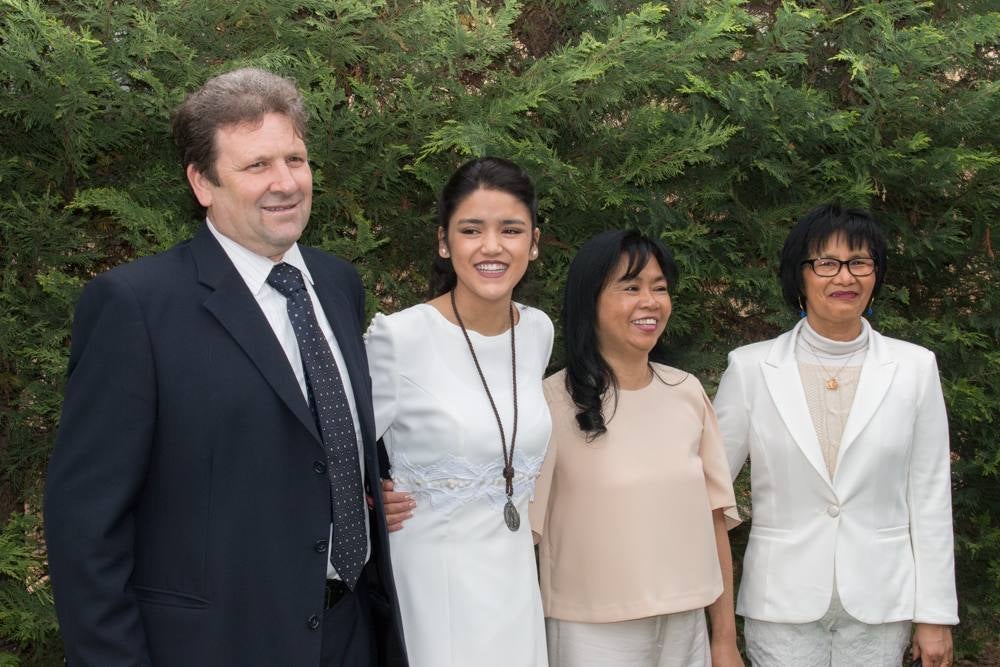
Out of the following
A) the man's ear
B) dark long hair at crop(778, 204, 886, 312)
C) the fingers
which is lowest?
the fingers

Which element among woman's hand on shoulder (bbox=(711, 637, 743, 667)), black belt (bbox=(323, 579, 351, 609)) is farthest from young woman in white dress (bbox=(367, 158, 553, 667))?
woman's hand on shoulder (bbox=(711, 637, 743, 667))

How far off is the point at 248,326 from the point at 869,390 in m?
1.92

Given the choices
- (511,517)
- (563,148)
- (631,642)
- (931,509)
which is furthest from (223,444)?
(563,148)

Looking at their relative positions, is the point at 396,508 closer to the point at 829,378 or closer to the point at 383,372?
the point at 383,372

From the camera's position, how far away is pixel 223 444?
2242 millimetres

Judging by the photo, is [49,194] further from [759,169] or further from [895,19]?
[895,19]

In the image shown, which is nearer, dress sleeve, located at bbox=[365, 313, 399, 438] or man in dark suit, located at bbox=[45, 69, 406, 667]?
man in dark suit, located at bbox=[45, 69, 406, 667]

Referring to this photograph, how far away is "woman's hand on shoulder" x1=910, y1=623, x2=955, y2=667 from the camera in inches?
126

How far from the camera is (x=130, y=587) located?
7.27ft

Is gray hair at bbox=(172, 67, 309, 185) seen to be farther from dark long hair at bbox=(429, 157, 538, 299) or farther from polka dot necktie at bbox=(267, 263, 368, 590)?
dark long hair at bbox=(429, 157, 538, 299)

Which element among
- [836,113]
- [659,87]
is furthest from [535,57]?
[836,113]

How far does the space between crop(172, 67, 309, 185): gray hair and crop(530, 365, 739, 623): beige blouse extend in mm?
1254

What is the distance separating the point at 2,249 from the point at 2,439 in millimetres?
685

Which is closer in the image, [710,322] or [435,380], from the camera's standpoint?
[435,380]
